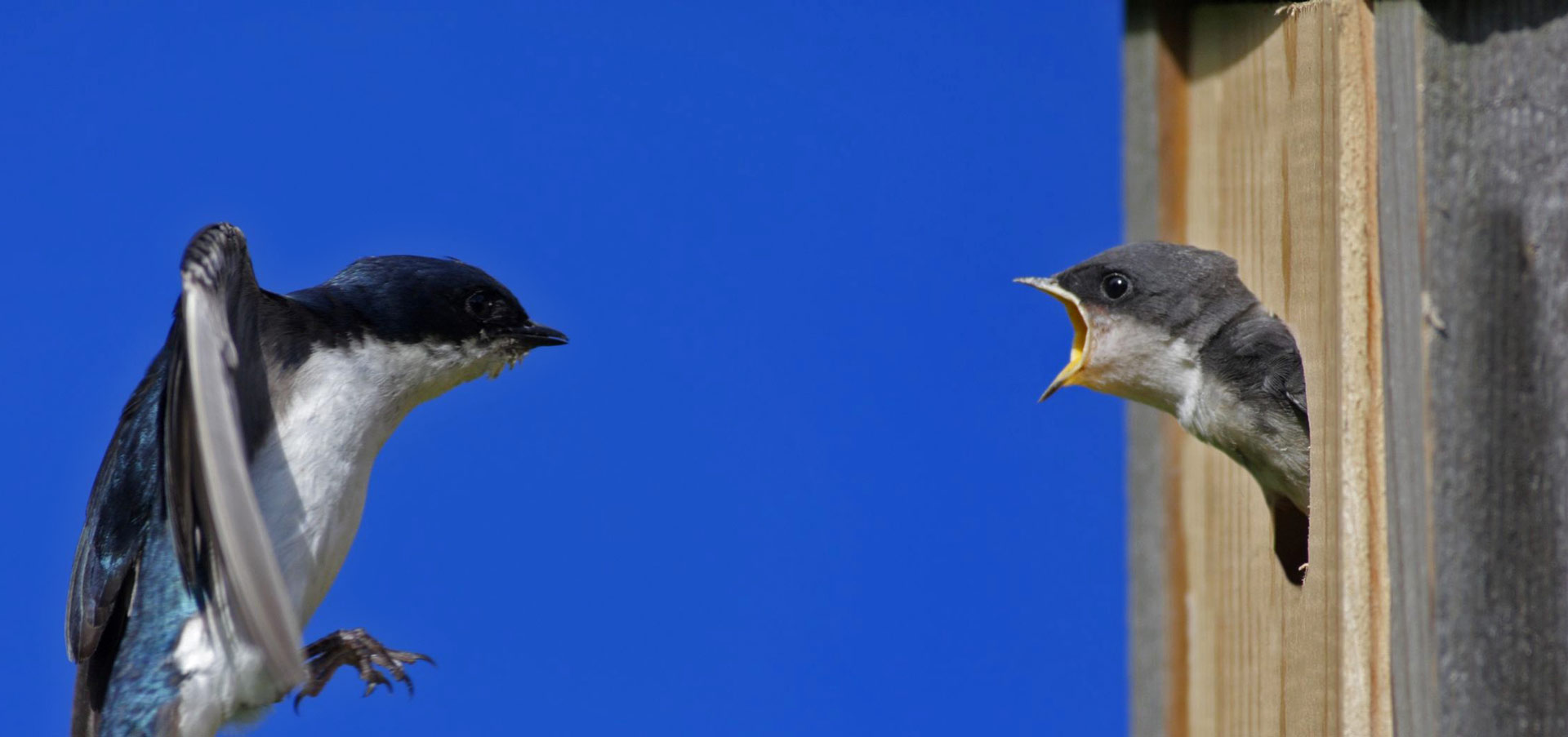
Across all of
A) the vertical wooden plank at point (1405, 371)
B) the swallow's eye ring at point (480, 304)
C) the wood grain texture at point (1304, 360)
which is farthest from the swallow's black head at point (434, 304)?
the vertical wooden plank at point (1405, 371)

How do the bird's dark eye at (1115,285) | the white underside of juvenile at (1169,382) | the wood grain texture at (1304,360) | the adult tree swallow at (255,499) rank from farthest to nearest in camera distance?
the bird's dark eye at (1115,285)
the white underside of juvenile at (1169,382)
the adult tree swallow at (255,499)
the wood grain texture at (1304,360)

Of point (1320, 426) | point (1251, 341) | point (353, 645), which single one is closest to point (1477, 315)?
point (1320, 426)

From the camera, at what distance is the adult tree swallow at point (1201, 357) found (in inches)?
72.1

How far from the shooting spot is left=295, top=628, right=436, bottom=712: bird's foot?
1.87 meters

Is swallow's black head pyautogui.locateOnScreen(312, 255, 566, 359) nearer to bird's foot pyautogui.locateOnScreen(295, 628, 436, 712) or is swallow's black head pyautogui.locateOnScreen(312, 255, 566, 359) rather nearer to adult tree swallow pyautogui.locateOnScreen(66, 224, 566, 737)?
adult tree swallow pyautogui.locateOnScreen(66, 224, 566, 737)

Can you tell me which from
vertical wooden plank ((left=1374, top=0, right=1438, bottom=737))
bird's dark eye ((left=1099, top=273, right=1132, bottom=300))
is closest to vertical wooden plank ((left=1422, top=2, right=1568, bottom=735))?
vertical wooden plank ((left=1374, top=0, right=1438, bottom=737))

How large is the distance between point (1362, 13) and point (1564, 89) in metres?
0.21

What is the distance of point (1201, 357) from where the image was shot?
195 centimetres

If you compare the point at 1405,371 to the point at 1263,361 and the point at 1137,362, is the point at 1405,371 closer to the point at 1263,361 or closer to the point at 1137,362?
the point at 1263,361

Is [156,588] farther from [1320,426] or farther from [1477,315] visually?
[1477,315]

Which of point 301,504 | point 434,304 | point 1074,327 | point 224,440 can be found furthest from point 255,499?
point 1074,327

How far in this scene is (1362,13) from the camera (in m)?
1.38

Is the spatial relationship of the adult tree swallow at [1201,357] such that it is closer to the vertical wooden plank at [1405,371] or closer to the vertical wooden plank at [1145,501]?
the vertical wooden plank at [1145,501]

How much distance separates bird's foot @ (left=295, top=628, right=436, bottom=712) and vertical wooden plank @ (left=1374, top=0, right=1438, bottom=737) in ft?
3.52
